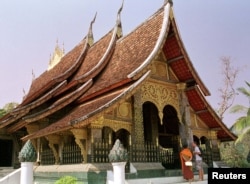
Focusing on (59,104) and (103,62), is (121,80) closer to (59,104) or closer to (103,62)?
(59,104)

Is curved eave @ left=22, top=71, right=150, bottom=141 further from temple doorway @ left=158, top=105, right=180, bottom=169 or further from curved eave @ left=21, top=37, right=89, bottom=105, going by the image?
temple doorway @ left=158, top=105, right=180, bottom=169

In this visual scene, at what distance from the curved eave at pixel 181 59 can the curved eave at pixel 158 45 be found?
0.28 m

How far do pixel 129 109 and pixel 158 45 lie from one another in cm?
210

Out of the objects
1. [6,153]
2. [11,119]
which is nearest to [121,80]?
[11,119]

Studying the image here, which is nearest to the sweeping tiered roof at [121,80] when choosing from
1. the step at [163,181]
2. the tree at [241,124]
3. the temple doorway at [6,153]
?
the step at [163,181]

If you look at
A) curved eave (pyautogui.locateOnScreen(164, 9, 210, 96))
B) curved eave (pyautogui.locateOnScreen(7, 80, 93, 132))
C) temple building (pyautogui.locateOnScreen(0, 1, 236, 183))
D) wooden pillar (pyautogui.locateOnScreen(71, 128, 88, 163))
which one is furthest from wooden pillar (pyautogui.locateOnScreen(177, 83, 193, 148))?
wooden pillar (pyautogui.locateOnScreen(71, 128, 88, 163))

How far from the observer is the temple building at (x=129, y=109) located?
7.65 metres

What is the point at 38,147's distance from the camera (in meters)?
10.6

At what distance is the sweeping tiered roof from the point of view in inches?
328

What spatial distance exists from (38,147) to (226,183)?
298 inches

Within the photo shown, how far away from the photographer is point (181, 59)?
9.74m

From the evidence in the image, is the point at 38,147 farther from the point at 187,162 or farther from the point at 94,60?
the point at 187,162

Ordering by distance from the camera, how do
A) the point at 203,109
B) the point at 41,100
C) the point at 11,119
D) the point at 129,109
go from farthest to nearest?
the point at 11,119 → the point at 41,100 → the point at 203,109 → the point at 129,109

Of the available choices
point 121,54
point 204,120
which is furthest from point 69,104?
point 204,120
